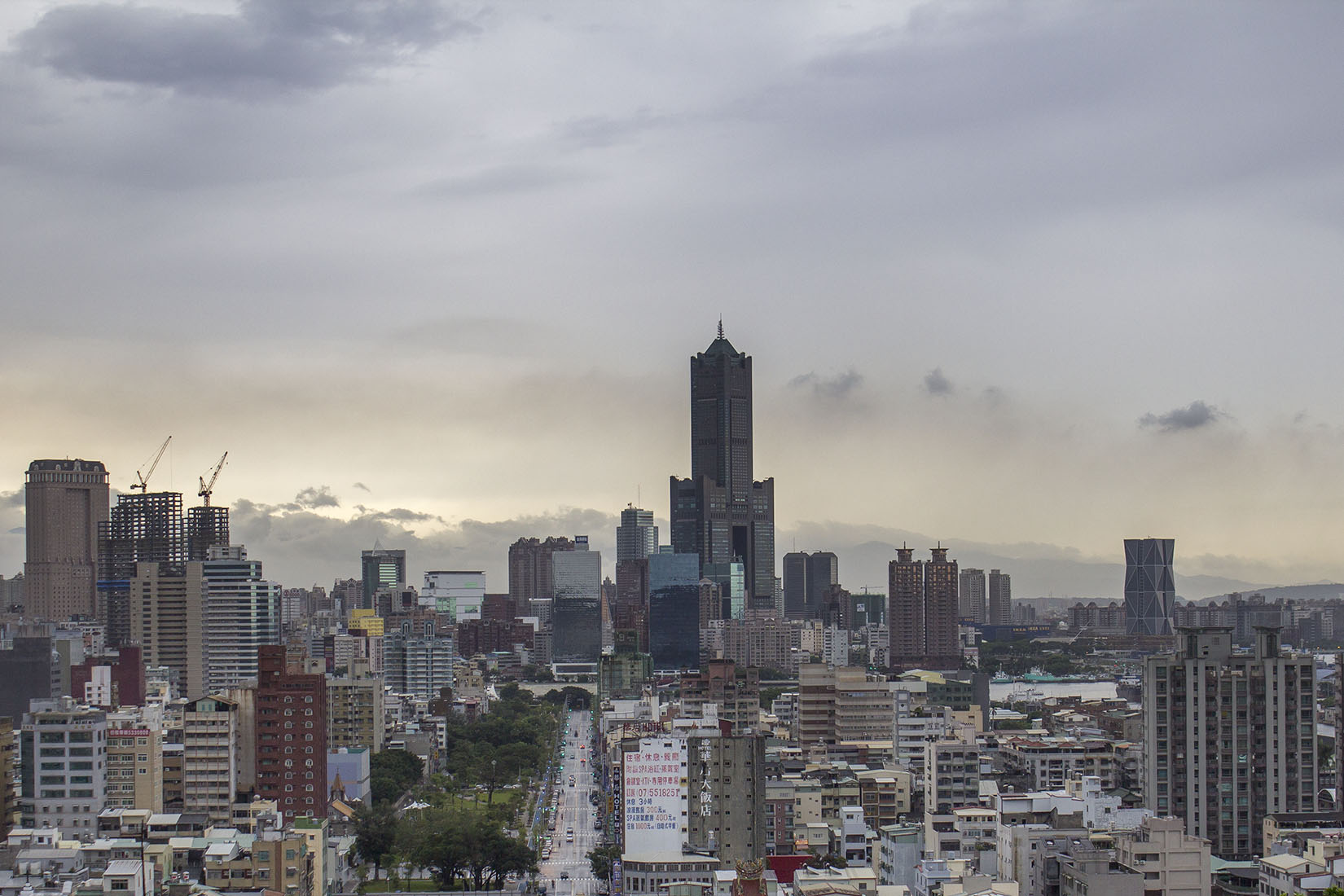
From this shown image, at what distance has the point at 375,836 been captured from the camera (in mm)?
41938

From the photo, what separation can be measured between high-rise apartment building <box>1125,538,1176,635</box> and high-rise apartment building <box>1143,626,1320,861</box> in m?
130

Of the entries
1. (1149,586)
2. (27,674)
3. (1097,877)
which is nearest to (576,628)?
(1149,586)

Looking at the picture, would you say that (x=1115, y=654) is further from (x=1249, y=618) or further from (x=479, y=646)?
(x=479, y=646)

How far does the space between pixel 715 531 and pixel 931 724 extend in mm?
113773

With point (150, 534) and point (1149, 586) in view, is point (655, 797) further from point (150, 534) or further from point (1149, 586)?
point (1149, 586)

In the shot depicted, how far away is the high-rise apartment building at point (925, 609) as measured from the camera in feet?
393

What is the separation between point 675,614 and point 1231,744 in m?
96.3

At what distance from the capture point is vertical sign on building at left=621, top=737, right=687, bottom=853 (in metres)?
37.1

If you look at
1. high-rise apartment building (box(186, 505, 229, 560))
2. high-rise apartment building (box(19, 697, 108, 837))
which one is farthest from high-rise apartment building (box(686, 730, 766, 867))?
high-rise apartment building (box(186, 505, 229, 560))

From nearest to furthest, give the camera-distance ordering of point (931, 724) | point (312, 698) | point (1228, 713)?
1. point (1228, 713)
2. point (312, 698)
3. point (931, 724)

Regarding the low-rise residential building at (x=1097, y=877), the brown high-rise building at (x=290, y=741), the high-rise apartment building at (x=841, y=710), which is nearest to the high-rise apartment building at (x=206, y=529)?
the high-rise apartment building at (x=841, y=710)

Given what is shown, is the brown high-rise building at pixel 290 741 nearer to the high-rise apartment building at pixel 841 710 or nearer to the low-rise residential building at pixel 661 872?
the low-rise residential building at pixel 661 872

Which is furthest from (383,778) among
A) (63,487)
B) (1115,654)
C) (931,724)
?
(1115,654)

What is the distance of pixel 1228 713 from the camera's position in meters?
39.4
